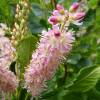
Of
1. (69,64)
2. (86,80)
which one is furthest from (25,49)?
(69,64)

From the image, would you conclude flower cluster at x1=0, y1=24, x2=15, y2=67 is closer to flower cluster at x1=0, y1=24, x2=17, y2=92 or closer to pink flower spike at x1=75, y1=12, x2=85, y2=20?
flower cluster at x1=0, y1=24, x2=17, y2=92

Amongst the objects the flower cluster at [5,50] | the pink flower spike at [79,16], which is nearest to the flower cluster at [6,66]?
the flower cluster at [5,50]

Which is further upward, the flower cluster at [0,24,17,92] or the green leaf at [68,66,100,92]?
the flower cluster at [0,24,17,92]

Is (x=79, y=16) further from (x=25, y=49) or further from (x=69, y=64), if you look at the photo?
(x=69, y=64)

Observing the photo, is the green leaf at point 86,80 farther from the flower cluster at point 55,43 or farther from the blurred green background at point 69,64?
the flower cluster at point 55,43

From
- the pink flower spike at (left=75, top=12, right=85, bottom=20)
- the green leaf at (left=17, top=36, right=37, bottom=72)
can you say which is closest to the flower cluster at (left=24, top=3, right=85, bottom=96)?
the pink flower spike at (left=75, top=12, right=85, bottom=20)

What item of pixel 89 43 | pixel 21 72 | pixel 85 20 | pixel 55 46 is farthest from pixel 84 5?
pixel 55 46
